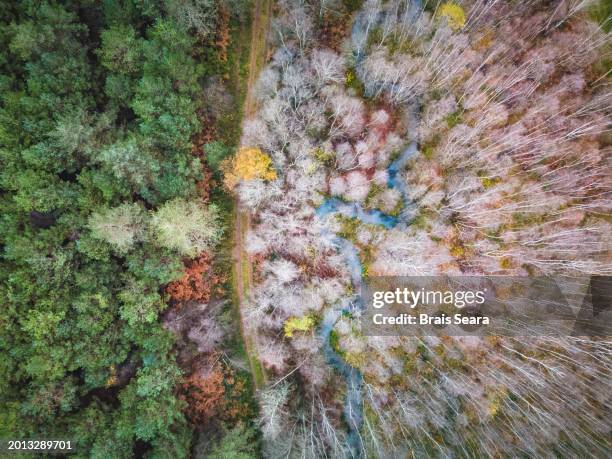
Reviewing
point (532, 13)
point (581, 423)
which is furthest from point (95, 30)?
point (581, 423)

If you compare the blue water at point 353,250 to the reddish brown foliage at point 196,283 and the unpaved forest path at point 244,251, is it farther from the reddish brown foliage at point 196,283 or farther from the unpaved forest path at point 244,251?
the reddish brown foliage at point 196,283

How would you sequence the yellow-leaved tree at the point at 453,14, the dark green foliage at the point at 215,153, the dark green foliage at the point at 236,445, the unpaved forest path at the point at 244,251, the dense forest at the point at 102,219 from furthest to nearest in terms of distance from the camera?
the unpaved forest path at the point at 244,251, the yellow-leaved tree at the point at 453,14, the dark green foliage at the point at 215,153, the dark green foliage at the point at 236,445, the dense forest at the point at 102,219

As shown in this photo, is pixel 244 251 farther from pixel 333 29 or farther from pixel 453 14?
pixel 453 14

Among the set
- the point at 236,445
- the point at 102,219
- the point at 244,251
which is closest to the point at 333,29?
the point at 244,251

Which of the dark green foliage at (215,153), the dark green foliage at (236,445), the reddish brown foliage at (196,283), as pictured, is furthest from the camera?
the dark green foliage at (215,153)

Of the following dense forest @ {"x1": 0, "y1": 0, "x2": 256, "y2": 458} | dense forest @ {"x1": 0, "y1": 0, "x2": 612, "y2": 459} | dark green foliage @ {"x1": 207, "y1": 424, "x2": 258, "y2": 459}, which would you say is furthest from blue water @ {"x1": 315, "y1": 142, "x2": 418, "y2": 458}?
dense forest @ {"x1": 0, "y1": 0, "x2": 256, "y2": 458}

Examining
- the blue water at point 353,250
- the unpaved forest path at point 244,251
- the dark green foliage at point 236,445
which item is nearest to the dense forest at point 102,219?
the dark green foliage at point 236,445
